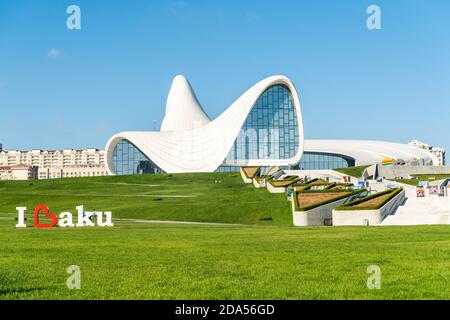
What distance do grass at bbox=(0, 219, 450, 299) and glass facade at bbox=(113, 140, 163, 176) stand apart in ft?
246

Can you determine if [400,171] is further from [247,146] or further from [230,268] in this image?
[230,268]

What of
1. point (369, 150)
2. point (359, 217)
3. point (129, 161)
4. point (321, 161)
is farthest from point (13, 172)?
point (359, 217)

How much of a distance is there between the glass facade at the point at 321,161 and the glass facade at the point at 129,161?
81.1ft

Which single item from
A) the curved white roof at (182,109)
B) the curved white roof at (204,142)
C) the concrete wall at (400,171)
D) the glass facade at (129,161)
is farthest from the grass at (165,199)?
the curved white roof at (182,109)

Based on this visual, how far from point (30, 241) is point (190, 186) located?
44478 mm

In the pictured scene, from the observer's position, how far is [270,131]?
91.4 metres

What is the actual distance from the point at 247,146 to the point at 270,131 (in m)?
4.74

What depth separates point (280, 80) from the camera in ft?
295

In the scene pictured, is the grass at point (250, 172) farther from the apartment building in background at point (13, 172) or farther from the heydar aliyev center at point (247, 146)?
the apartment building in background at point (13, 172)

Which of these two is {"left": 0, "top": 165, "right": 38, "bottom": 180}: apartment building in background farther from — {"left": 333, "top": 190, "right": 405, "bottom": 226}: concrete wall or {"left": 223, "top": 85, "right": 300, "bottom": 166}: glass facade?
{"left": 333, "top": 190, "right": 405, "bottom": 226}: concrete wall

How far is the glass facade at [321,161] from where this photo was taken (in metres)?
94.7

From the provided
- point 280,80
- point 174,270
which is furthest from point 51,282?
point 280,80

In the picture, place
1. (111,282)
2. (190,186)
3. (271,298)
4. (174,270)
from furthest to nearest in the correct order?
1. (190,186)
2. (174,270)
3. (111,282)
4. (271,298)
